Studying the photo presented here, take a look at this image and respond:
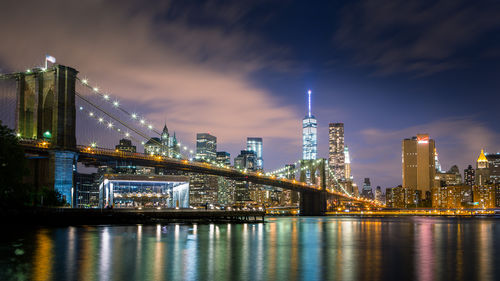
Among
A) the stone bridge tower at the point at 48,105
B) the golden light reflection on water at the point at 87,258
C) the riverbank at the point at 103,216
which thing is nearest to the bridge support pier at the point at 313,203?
the riverbank at the point at 103,216

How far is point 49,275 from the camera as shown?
19.5m

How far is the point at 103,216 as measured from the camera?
5909 centimetres

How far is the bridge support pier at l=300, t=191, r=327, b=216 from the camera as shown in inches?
5118

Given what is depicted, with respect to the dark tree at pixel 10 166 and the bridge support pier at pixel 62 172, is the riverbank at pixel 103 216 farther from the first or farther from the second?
the dark tree at pixel 10 166

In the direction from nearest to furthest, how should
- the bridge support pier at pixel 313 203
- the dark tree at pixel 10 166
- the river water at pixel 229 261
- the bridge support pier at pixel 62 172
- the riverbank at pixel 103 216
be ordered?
the river water at pixel 229 261 → the dark tree at pixel 10 166 → the riverbank at pixel 103 216 → the bridge support pier at pixel 62 172 → the bridge support pier at pixel 313 203

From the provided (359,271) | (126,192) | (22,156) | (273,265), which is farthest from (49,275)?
(126,192)

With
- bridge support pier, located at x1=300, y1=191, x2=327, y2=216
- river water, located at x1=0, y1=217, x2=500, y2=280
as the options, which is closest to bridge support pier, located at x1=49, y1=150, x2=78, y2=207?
river water, located at x1=0, y1=217, x2=500, y2=280

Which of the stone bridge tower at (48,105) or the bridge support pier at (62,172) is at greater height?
the stone bridge tower at (48,105)

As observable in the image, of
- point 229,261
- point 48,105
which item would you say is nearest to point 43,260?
point 229,261

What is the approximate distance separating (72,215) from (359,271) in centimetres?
4034

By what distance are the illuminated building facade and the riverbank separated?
43.7ft

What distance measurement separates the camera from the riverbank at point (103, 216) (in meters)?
49.8

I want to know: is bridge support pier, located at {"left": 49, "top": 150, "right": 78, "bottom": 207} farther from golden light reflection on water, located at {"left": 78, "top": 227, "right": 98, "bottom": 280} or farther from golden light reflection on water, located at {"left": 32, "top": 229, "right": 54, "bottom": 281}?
golden light reflection on water, located at {"left": 32, "top": 229, "right": 54, "bottom": 281}

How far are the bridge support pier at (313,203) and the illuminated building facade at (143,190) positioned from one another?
46642 millimetres
